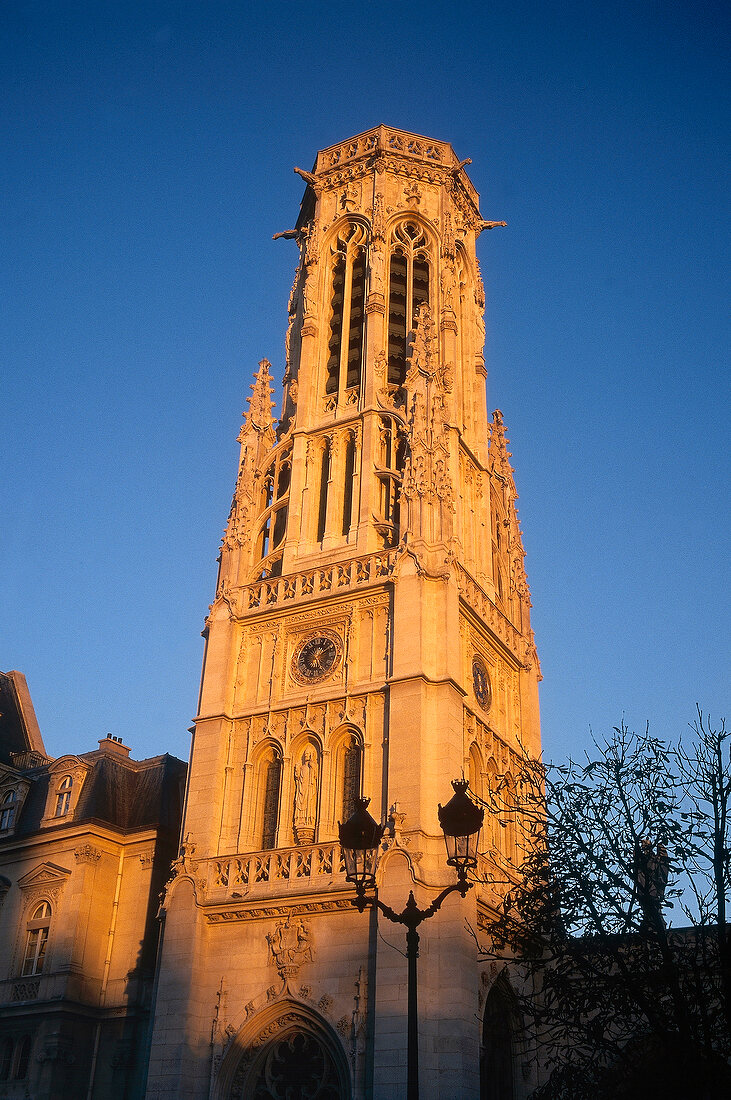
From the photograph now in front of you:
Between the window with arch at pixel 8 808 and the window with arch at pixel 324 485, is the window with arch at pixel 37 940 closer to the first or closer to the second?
the window with arch at pixel 8 808

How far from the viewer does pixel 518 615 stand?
36.8m

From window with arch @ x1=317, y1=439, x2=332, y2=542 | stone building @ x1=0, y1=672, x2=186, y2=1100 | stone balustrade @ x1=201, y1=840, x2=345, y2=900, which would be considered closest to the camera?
stone balustrade @ x1=201, y1=840, x2=345, y2=900

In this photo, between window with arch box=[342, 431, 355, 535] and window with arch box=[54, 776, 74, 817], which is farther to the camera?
window with arch box=[54, 776, 74, 817]

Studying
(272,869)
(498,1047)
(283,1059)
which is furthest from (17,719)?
(498,1047)

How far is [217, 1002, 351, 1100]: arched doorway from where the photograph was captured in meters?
24.7

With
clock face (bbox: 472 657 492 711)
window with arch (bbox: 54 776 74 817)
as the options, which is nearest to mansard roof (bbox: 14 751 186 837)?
window with arch (bbox: 54 776 74 817)

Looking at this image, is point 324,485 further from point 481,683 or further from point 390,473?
point 481,683

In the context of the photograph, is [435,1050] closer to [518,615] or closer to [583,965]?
[583,965]

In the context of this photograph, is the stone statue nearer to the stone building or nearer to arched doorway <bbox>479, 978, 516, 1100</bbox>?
arched doorway <bbox>479, 978, 516, 1100</bbox>

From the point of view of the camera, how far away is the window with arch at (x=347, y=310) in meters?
38.7

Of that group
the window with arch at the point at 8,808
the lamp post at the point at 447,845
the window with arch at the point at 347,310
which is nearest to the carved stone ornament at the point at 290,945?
the lamp post at the point at 447,845

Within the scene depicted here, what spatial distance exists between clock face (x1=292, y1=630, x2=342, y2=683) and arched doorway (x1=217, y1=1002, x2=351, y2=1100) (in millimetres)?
8835

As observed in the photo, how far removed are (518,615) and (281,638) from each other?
932cm

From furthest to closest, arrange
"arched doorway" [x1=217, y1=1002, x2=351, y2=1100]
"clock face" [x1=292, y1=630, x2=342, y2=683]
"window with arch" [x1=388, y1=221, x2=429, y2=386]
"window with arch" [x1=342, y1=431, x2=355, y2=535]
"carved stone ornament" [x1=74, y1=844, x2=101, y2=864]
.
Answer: "window with arch" [x1=388, y1=221, x2=429, y2=386]
"window with arch" [x1=342, y1=431, x2=355, y2=535]
"carved stone ornament" [x1=74, y1=844, x2=101, y2=864]
"clock face" [x1=292, y1=630, x2=342, y2=683]
"arched doorway" [x1=217, y1=1002, x2=351, y2=1100]
